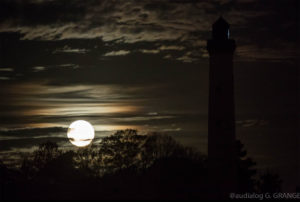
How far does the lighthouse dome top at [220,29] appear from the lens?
44688mm

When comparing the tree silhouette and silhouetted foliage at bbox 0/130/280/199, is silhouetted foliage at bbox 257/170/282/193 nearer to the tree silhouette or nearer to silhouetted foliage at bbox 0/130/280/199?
silhouetted foliage at bbox 0/130/280/199

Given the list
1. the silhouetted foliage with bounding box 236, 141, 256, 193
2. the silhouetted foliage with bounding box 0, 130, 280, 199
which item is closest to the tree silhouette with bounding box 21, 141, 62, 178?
the silhouetted foliage with bounding box 0, 130, 280, 199

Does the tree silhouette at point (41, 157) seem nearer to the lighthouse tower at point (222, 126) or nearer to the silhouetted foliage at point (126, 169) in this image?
the silhouetted foliage at point (126, 169)

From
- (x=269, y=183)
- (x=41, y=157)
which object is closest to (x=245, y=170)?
(x=269, y=183)

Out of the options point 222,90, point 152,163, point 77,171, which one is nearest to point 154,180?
point 152,163

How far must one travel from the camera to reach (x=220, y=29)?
4500 centimetres

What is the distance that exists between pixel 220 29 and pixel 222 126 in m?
9.08

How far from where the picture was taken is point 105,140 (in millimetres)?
63062

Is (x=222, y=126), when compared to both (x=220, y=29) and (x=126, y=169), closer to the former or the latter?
(x=220, y=29)

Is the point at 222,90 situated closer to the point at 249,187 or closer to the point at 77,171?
the point at 249,187

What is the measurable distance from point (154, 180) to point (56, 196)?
15.9 meters

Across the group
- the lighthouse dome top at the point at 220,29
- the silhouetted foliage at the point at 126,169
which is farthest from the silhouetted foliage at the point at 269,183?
the lighthouse dome top at the point at 220,29

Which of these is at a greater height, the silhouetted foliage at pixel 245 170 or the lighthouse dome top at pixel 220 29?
the lighthouse dome top at pixel 220 29

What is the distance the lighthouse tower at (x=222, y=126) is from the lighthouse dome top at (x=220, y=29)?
289 centimetres
